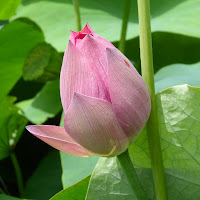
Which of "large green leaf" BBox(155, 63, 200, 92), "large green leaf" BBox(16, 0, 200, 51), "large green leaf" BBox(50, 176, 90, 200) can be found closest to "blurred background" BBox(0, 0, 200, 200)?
"large green leaf" BBox(16, 0, 200, 51)

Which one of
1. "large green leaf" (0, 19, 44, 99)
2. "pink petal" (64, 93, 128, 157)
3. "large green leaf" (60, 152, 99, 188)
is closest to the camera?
"pink petal" (64, 93, 128, 157)

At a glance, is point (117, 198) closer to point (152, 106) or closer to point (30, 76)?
point (152, 106)

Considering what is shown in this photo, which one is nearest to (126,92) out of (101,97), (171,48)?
(101,97)

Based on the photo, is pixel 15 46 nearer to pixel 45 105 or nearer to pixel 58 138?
pixel 45 105

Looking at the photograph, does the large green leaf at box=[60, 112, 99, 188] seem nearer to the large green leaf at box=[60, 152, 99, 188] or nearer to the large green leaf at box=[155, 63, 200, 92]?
the large green leaf at box=[60, 152, 99, 188]

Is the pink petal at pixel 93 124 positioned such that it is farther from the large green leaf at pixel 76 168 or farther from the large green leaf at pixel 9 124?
the large green leaf at pixel 9 124

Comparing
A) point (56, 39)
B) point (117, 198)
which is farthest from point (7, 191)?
point (117, 198)
